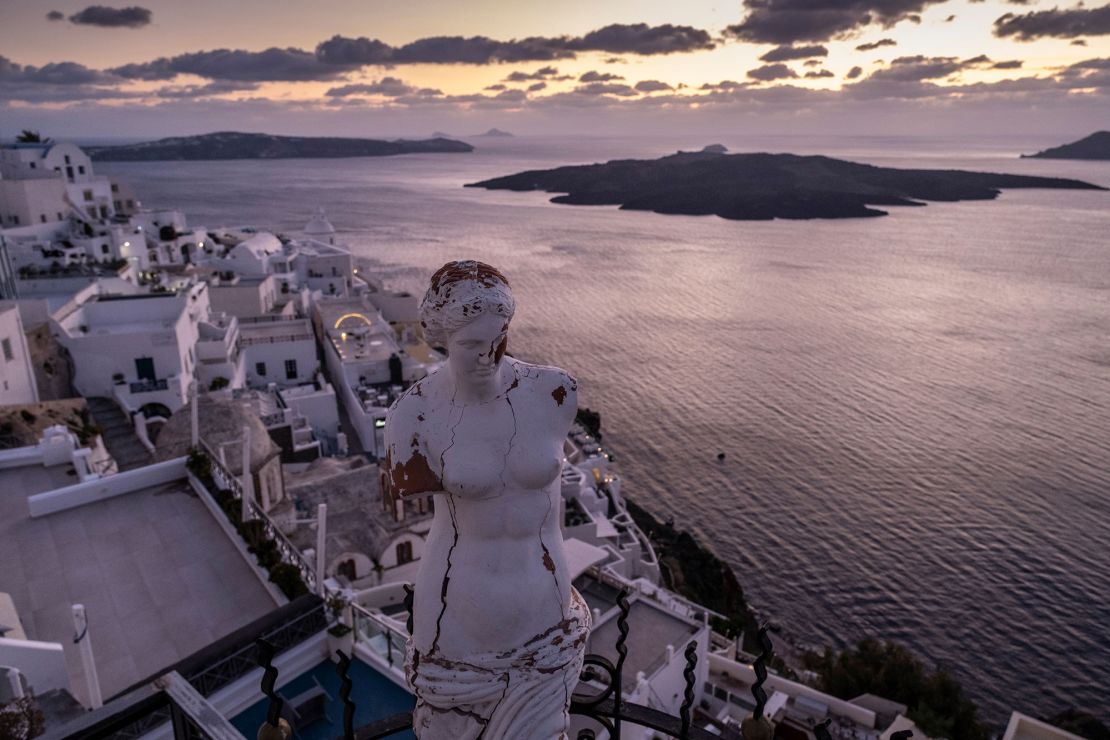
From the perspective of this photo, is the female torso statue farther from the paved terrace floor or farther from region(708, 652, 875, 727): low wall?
region(708, 652, 875, 727): low wall

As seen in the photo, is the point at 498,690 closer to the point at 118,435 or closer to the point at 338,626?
the point at 338,626

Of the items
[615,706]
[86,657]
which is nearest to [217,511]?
[86,657]

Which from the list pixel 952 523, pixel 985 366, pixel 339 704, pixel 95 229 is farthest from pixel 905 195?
pixel 339 704

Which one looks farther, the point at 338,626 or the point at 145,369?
the point at 145,369

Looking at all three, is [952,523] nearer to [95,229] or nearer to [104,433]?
[104,433]

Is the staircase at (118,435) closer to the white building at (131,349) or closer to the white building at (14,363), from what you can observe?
the white building at (131,349)

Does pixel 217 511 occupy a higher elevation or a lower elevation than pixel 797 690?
higher

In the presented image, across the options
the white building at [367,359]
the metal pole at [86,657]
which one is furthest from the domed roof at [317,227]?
the metal pole at [86,657]
